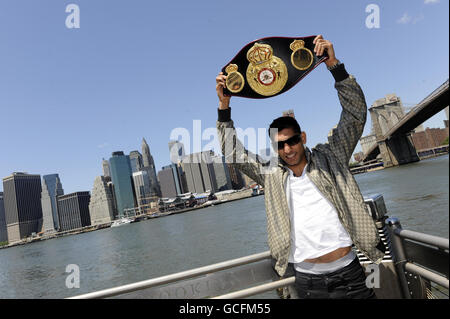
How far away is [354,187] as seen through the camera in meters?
1.87

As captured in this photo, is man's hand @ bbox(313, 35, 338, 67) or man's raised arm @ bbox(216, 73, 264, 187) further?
man's raised arm @ bbox(216, 73, 264, 187)

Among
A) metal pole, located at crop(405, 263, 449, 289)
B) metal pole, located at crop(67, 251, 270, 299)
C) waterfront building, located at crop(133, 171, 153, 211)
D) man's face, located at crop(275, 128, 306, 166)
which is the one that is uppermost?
waterfront building, located at crop(133, 171, 153, 211)

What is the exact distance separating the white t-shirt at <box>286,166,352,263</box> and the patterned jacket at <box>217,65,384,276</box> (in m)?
0.04

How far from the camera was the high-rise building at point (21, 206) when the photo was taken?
441 ft

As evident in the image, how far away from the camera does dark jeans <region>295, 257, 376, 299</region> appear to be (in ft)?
5.60

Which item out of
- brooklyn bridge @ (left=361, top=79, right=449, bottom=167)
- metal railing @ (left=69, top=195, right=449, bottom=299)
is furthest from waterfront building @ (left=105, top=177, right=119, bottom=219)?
metal railing @ (left=69, top=195, right=449, bottom=299)

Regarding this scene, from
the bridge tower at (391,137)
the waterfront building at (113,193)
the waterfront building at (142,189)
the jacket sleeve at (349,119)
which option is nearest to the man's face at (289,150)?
the jacket sleeve at (349,119)

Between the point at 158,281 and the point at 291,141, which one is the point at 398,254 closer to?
the point at 291,141

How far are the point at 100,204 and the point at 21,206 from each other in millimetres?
41776

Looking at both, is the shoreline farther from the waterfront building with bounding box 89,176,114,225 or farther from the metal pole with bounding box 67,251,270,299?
the metal pole with bounding box 67,251,270,299

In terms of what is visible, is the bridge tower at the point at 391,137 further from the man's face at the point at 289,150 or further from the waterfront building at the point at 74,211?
the waterfront building at the point at 74,211

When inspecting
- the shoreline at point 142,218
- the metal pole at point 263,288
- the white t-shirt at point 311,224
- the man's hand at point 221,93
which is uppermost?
the man's hand at point 221,93

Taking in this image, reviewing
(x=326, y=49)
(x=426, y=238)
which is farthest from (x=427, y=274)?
(x=326, y=49)
